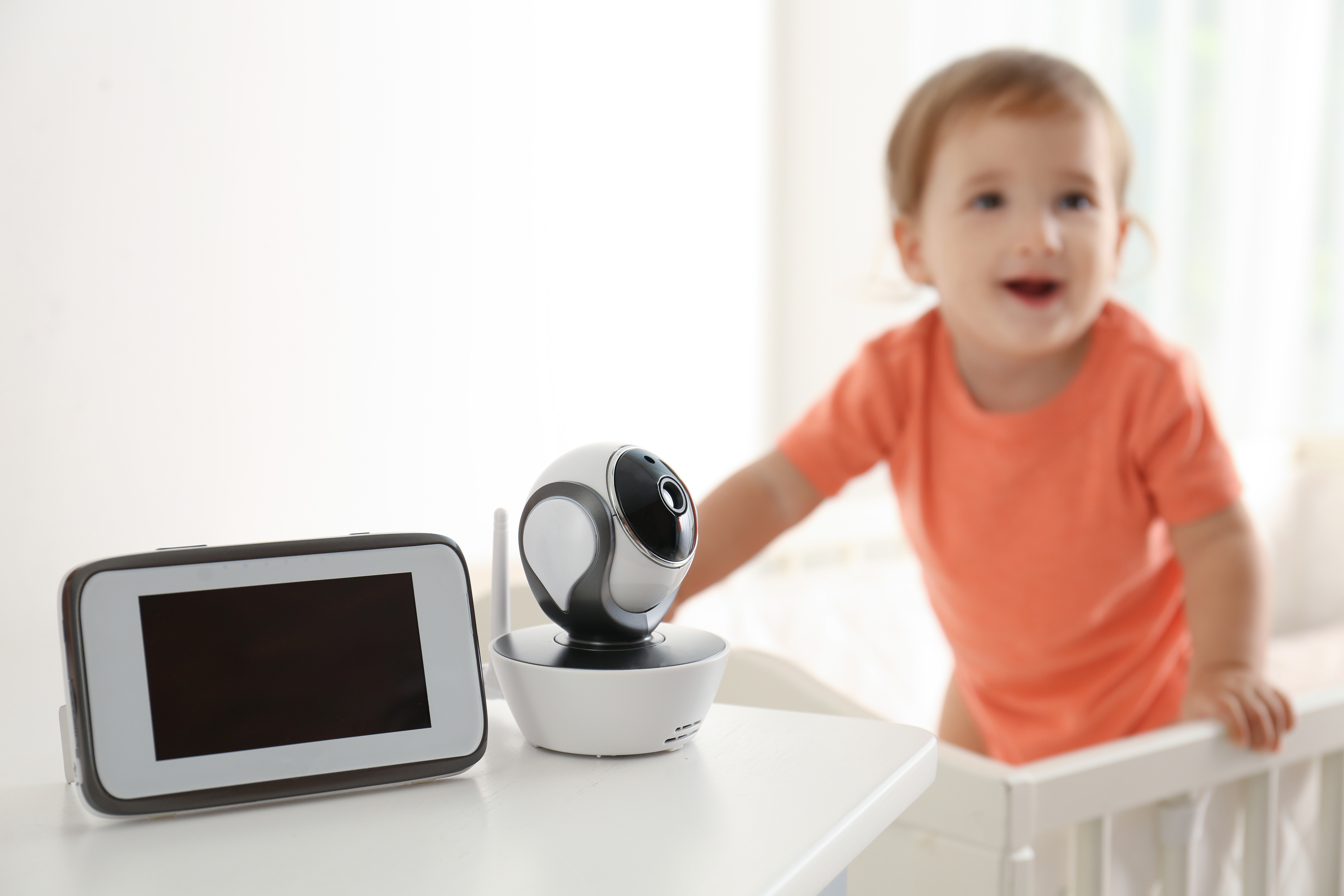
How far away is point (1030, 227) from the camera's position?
93 cm

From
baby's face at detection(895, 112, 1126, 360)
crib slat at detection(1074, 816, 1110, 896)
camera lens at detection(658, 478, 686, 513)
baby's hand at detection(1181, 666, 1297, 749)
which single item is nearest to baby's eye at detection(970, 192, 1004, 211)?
baby's face at detection(895, 112, 1126, 360)

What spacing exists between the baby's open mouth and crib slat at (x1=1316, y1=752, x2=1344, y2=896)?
0.41 m

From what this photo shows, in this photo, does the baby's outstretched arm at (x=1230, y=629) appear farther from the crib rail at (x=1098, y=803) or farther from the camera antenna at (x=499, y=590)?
the camera antenna at (x=499, y=590)

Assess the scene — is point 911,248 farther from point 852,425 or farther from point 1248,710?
point 1248,710

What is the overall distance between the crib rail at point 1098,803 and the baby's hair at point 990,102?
20.0 inches

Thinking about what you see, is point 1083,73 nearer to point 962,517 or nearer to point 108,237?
point 962,517

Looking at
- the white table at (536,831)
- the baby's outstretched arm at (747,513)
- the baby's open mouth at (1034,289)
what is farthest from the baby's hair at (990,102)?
the white table at (536,831)

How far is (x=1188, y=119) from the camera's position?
6.17 feet

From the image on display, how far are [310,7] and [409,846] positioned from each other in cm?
94

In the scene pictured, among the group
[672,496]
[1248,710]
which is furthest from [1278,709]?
[672,496]

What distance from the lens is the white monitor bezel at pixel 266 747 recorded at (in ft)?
1.19

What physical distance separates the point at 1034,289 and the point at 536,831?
753 millimetres

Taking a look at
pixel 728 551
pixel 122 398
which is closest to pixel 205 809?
pixel 728 551

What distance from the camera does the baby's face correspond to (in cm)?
94
